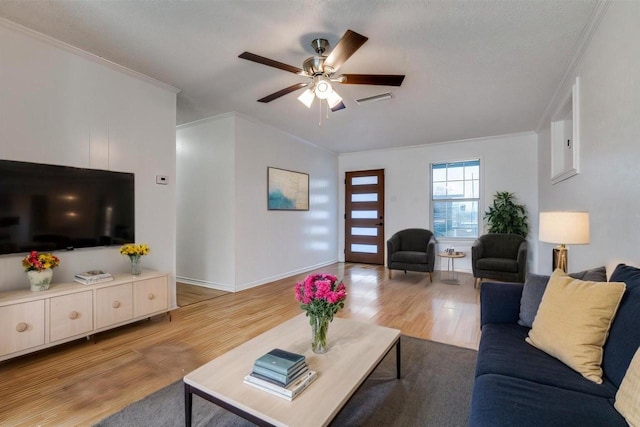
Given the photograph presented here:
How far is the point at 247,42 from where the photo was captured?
2529 millimetres

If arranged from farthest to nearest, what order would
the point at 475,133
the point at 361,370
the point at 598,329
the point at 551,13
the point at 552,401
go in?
1. the point at 475,133
2. the point at 551,13
3. the point at 361,370
4. the point at 598,329
5. the point at 552,401

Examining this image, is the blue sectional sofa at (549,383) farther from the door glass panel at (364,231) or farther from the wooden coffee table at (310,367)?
the door glass panel at (364,231)

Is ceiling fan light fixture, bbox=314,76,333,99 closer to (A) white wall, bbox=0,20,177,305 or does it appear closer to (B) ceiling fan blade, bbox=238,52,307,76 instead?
(B) ceiling fan blade, bbox=238,52,307,76

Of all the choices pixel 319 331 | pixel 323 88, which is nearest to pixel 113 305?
pixel 319 331

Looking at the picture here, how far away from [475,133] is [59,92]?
5.76m

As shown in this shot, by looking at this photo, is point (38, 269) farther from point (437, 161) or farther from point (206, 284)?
point (437, 161)

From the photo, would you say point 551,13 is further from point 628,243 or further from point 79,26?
Result: point 79,26

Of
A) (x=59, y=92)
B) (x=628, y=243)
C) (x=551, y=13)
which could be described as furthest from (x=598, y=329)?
(x=59, y=92)

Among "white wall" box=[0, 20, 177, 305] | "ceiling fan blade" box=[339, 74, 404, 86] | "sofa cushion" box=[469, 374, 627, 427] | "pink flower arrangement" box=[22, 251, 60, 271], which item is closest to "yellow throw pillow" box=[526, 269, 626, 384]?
"sofa cushion" box=[469, 374, 627, 427]

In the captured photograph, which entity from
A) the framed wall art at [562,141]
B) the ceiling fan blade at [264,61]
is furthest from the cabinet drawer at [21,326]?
the framed wall art at [562,141]

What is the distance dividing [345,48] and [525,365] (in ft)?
7.06

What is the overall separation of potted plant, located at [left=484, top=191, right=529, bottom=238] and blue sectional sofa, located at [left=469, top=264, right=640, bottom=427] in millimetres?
3969

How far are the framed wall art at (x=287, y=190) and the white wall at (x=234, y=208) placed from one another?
104 mm

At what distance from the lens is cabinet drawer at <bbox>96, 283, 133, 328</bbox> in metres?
2.62
